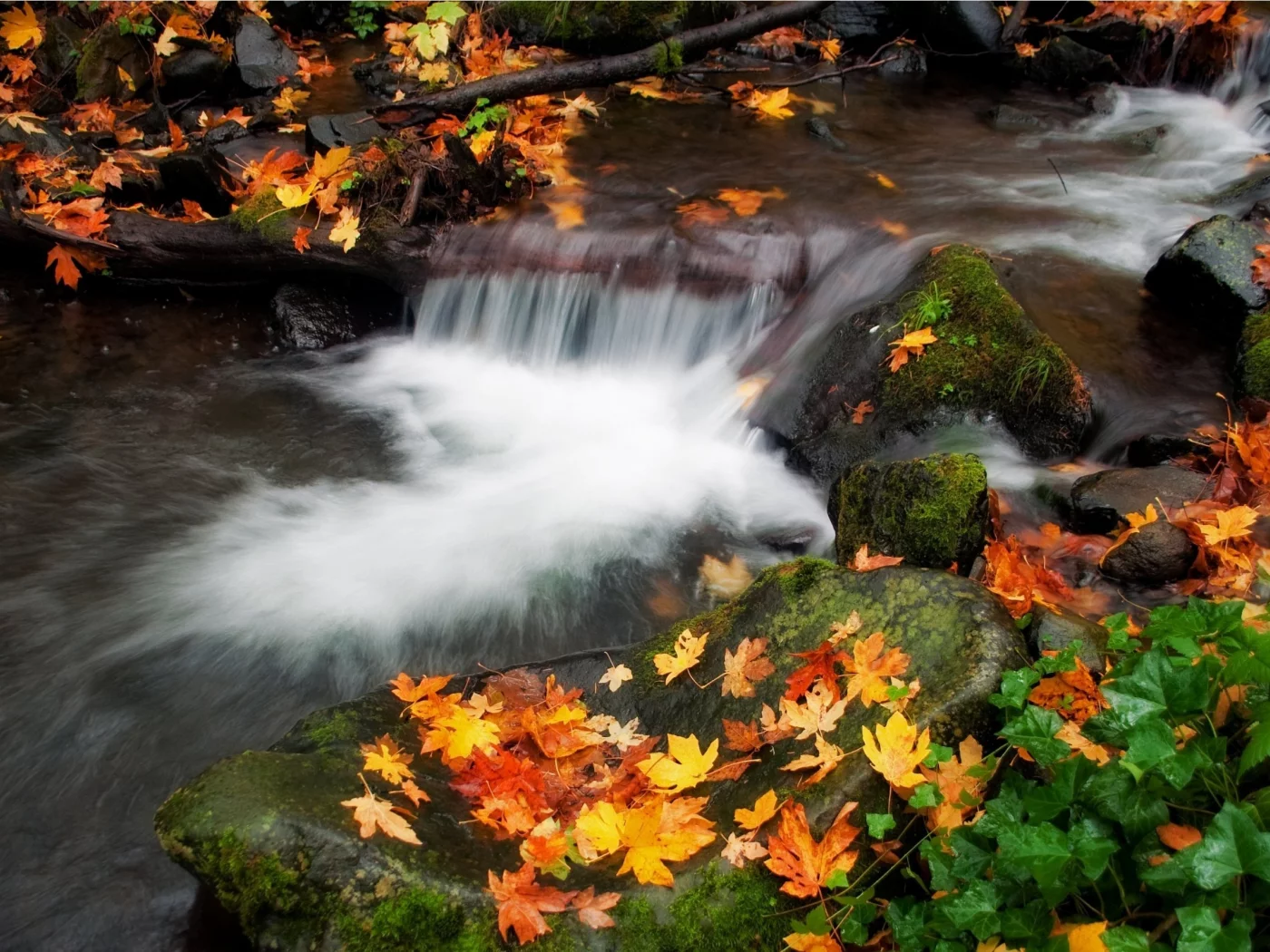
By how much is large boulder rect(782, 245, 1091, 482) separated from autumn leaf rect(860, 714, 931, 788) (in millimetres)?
2754

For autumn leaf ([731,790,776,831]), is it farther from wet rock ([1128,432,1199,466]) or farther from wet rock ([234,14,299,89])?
wet rock ([234,14,299,89])

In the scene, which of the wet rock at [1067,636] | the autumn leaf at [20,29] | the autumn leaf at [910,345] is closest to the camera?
the wet rock at [1067,636]

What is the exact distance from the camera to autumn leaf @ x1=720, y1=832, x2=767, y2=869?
2441 mm

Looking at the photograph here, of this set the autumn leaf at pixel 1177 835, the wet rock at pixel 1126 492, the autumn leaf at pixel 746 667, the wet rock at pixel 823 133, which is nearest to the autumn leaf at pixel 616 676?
the autumn leaf at pixel 746 667

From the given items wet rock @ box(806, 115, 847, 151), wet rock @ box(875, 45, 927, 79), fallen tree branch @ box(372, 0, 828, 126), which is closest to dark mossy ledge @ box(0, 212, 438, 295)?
fallen tree branch @ box(372, 0, 828, 126)

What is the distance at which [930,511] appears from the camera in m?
3.69

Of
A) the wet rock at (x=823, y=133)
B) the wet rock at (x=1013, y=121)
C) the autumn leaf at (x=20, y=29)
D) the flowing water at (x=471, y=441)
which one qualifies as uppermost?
the wet rock at (x=1013, y=121)

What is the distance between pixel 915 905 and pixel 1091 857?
1.58ft

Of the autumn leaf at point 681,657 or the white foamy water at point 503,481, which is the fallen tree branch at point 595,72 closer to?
the white foamy water at point 503,481

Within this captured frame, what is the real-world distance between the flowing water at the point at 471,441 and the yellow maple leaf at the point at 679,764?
147 centimetres

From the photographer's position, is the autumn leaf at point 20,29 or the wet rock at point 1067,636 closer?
the wet rock at point 1067,636

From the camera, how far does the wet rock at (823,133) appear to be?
27.0 ft

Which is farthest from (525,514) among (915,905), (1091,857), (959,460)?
(1091,857)

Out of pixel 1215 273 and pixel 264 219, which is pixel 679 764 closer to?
pixel 1215 273
